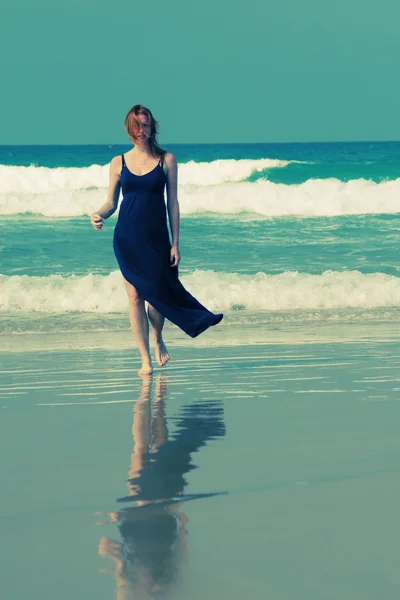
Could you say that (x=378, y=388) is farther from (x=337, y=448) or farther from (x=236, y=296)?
(x=236, y=296)

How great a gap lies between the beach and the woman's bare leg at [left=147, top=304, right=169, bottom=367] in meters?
0.08

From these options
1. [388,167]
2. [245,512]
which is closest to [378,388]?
[245,512]

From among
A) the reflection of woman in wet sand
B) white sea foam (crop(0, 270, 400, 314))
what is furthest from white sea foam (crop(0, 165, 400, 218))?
the reflection of woman in wet sand

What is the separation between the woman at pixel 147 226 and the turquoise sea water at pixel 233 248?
2471 mm

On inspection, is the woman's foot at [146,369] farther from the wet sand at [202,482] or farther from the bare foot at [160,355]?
the bare foot at [160,355]

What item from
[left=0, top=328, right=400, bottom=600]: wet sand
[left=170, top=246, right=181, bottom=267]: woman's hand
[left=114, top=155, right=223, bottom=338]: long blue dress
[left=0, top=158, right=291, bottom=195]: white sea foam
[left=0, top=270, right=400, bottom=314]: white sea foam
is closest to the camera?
[left=0, top=328, right=400, bottom=600]: wet sand

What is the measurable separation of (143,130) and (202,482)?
2.92m

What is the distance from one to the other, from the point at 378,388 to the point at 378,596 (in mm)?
2949

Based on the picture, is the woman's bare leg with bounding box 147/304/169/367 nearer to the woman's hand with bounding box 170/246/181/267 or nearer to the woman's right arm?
the woman's hand with bounding box 170/246/181/267

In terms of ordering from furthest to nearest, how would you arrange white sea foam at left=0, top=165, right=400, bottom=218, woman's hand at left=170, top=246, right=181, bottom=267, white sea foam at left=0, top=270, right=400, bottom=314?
white sea foam at left=0, top=165, right=400, bottom=218 → white sea foam at left=0, top=270, right=400, bottom=314 → woman's hand at left=170, top=246, right=181, bottom=267

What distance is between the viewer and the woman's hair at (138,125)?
5.81 m

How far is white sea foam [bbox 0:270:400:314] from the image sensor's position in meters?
9.88

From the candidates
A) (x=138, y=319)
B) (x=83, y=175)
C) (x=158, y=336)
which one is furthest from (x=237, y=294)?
(x=83, y=175)

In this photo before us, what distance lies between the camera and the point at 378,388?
526 centimetres
